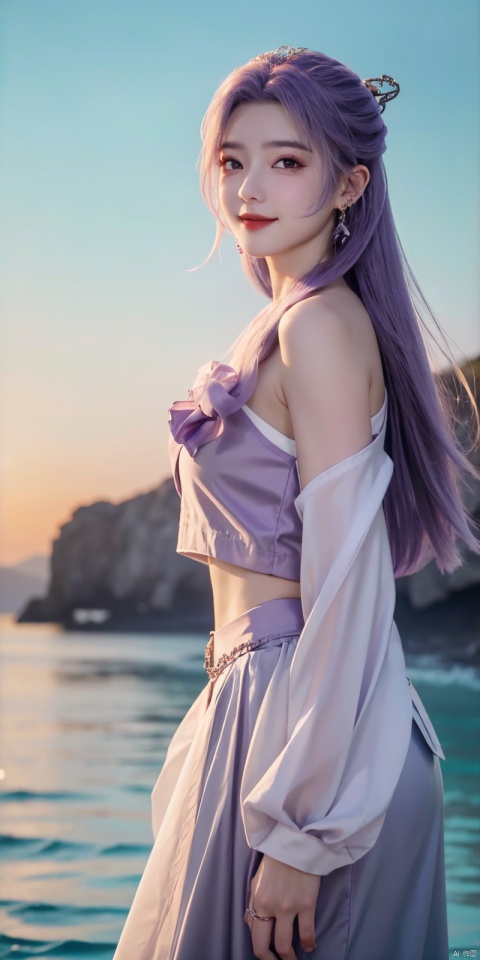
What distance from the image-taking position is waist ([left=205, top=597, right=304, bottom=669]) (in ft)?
3.81

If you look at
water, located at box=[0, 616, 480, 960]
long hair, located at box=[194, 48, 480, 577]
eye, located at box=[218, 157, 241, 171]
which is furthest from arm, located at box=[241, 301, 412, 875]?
water, located at box=[0, 616, 480, 960]

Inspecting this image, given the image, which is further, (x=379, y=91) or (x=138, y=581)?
(x=138, y=581)

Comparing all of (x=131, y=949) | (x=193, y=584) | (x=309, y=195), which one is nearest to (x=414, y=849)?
(x=131, y=949)

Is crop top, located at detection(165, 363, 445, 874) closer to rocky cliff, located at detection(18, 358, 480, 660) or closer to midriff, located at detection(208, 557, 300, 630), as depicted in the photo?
midriff, located at detection(208, 557, 300, 630)

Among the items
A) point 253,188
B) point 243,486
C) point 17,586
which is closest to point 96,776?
point 17,586

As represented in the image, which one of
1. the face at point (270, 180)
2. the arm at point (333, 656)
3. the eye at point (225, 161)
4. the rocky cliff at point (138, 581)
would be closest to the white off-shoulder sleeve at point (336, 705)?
the arm at point (333, 656)

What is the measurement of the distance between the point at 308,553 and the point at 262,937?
1.27ft

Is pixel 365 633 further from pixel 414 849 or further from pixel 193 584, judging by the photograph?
pixel 193 584

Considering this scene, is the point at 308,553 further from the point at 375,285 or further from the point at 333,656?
the point at 375,285

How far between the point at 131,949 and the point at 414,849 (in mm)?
339

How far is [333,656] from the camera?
104 cm

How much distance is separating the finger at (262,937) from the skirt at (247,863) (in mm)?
35

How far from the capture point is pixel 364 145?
49.2 inches

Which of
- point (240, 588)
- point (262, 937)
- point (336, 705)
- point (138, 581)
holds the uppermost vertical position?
point (240, 588)
